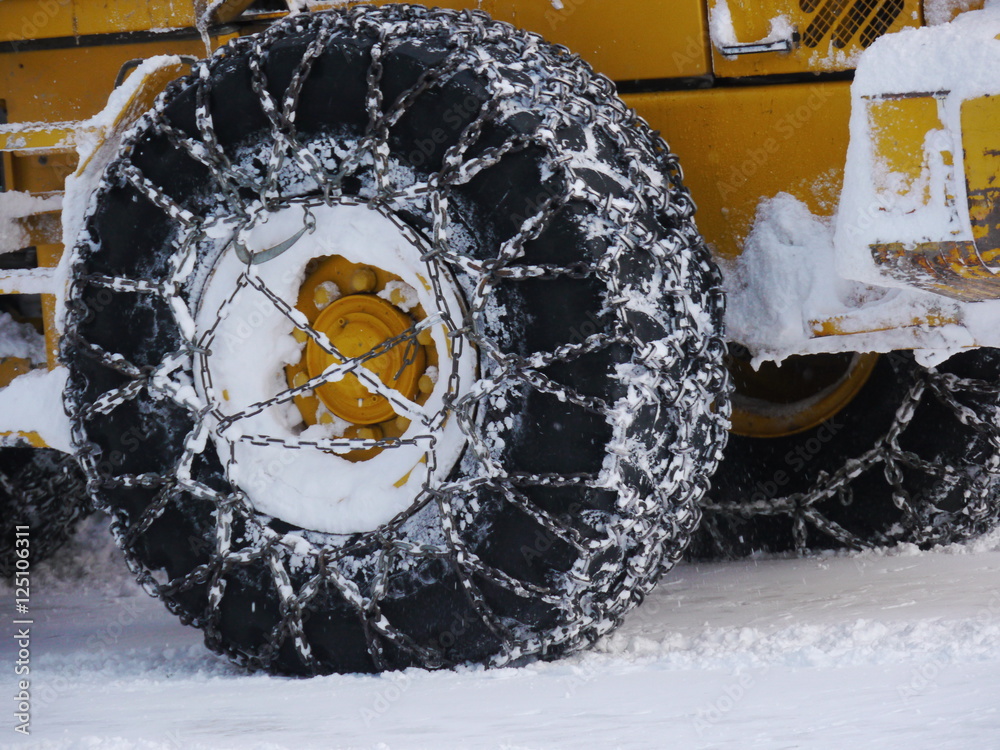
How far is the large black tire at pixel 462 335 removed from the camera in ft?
6.82

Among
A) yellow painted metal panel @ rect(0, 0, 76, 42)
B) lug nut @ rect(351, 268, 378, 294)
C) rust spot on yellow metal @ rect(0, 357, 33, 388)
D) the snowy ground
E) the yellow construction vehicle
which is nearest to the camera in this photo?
the snowy ground

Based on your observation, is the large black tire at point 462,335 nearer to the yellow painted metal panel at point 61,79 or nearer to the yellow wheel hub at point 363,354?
the yellow wheel hub at point 363,354

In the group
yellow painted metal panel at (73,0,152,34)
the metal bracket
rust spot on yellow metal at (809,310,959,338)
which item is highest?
yellow painted metal panel at (73,0,152,34)

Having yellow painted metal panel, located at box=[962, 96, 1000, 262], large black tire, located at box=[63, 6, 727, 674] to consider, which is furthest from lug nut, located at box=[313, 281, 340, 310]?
yellow painted metal panel, located at box=[962, 96, 1000, 262]

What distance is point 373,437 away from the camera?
2385mm

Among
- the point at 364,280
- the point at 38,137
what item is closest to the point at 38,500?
the point at 38,137

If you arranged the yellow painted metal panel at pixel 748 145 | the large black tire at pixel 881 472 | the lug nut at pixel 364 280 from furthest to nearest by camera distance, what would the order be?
the large black tire at pixel 881 472 < the yellow painted metal panel at pixel 748 145 < the lug nut at pixel 364 280

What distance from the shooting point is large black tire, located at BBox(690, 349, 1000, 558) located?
2.92 metres

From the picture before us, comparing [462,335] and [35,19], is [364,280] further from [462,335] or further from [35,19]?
[35,19]

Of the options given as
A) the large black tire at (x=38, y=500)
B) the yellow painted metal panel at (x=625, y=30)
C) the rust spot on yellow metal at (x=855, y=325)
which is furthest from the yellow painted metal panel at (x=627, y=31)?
the large black tire at (x=38, y=500)

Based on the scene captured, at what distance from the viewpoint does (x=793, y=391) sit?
11.0ft

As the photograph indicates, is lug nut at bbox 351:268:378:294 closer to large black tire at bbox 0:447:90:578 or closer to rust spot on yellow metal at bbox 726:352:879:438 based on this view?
rust spot on yellow metal at bbox 726:352:879:438

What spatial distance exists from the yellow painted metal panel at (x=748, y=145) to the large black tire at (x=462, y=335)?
0.20 meters

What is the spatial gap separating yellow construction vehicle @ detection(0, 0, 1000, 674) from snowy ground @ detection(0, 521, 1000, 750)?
0.50 feet
